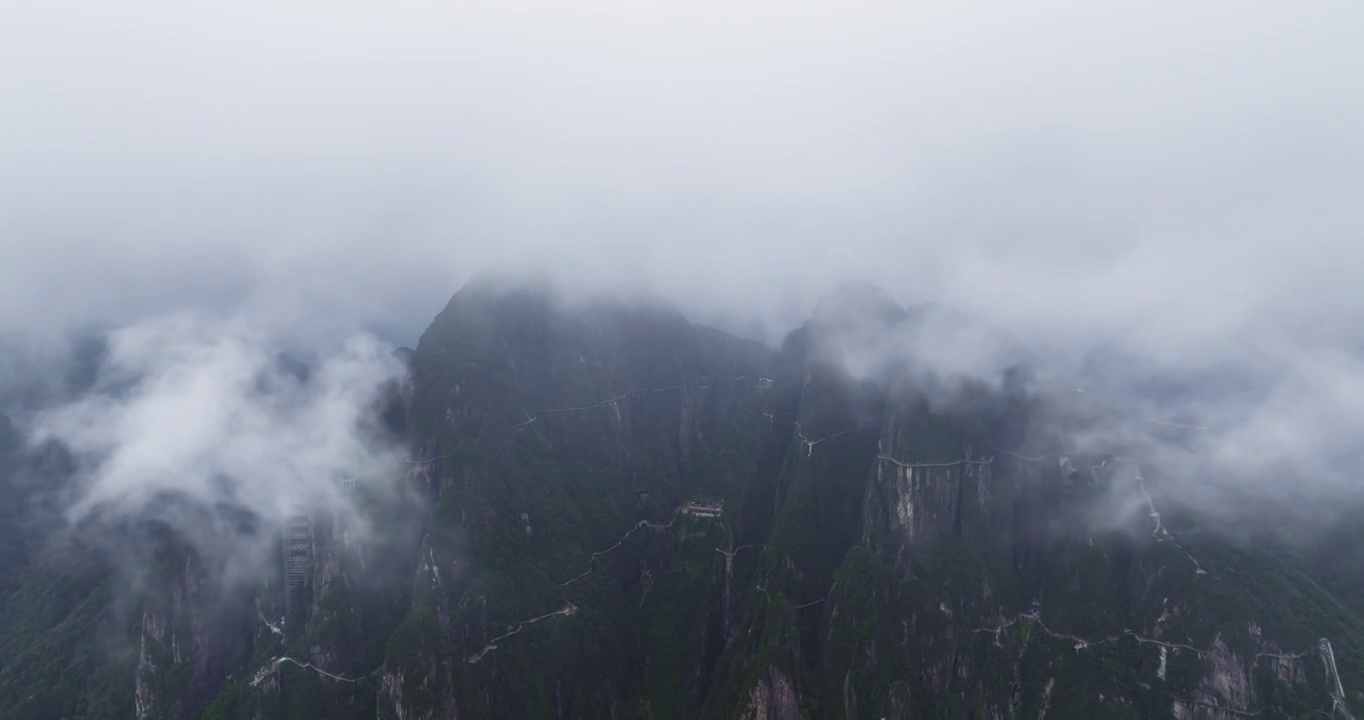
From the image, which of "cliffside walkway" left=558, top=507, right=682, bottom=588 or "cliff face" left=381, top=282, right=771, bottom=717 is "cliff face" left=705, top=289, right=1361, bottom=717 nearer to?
"cliff face" left=381, top=282, right=771, bottom=717

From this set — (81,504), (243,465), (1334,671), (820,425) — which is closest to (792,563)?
(820,425)

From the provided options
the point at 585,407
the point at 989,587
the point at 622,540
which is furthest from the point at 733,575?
the point at 585,407

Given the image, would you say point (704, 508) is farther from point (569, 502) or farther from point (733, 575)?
point (569, 502)

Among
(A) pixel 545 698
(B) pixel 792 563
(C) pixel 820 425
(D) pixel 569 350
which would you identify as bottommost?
(A) pixel 545 698

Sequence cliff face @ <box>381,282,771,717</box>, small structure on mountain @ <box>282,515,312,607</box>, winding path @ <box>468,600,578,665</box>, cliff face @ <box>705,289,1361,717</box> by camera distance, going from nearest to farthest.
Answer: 1. cliff face @ <box>705,289,1361,717</box>
2. winding path @ <box>468,600,578,665</box>
3. cliff face @ <box>381,282,771,717</box>
4. small structure on mountain @ <box>282,515,312,607</box>

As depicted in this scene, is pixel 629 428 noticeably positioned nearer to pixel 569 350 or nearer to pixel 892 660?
pixel 569 350

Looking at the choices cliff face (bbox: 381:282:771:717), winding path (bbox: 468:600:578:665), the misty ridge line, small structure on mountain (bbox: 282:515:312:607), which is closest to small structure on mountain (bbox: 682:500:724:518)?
cliff face (bbox: 381:282:771:717)

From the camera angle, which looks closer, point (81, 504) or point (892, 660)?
point (892, 660)

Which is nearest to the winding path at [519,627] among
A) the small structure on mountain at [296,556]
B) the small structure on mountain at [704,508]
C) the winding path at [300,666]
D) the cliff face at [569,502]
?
the cliff face at [569,502]

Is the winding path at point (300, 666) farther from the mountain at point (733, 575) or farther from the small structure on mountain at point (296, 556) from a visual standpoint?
the small structure on mountain at point (296, 556)
